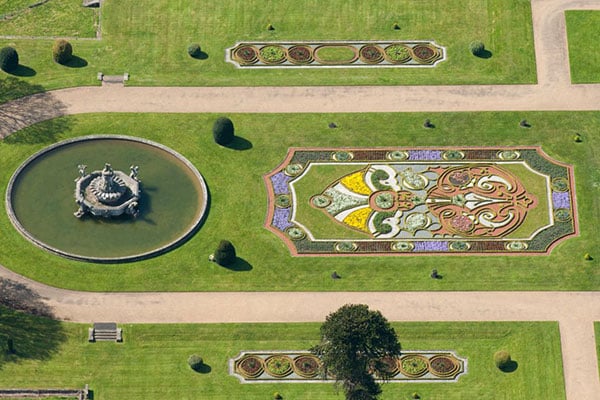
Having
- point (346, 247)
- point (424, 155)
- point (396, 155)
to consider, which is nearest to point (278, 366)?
point (346, 247)

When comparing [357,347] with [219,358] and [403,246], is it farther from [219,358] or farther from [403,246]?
[403,246]

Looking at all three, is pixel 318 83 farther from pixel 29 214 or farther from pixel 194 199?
pixel 29 214

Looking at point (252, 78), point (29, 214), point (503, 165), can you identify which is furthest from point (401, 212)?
point (29, 214)

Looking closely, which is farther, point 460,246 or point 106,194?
point 106,194

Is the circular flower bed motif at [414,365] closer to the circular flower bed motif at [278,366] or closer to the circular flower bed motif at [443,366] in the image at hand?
the circular flower bed motif at [443,366]

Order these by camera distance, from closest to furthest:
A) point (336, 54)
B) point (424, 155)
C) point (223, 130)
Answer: point (223, 130)
point (424, 155)
point (336, 54)

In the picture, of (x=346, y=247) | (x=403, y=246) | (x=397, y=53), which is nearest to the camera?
(x=346, y=247)
